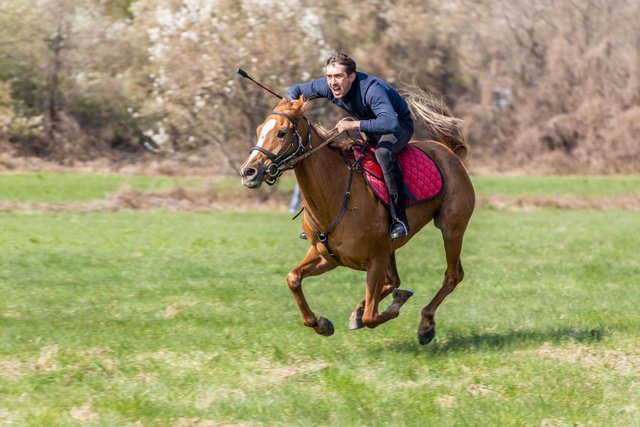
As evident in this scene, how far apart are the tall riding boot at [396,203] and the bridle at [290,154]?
0.73 metres

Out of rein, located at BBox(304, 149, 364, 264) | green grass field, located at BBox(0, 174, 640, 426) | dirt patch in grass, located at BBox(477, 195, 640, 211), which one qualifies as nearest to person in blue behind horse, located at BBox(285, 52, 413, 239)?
rein, located at BBox(304, 149, 364, 264)

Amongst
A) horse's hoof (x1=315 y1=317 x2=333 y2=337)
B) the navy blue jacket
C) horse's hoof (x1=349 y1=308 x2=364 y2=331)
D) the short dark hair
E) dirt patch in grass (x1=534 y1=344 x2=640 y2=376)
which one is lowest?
horse's hoof (x1=315 y1=317 x2=333 y2=337)

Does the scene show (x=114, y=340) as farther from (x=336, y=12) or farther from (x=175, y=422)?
(x=336, y=12)

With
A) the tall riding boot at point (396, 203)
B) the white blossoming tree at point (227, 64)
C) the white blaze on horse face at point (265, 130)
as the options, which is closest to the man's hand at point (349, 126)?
the tall riding boot at point (396, 203)

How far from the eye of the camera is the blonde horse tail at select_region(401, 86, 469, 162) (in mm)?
10875

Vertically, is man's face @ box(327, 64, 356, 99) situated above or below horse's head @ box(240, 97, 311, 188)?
above

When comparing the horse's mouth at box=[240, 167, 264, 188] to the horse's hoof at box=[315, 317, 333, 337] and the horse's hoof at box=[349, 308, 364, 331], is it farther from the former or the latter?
the horse's hoof at box=[349, 308, 364, 331]

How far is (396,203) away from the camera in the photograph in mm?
9305

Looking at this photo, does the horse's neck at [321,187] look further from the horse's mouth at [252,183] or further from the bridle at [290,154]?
the horse's mouth at [252,183]

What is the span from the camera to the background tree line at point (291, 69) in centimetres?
3344

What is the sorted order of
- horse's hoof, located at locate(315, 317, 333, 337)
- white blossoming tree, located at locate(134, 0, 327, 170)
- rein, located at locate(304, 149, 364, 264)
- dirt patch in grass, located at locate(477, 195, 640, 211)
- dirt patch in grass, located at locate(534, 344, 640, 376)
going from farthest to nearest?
white blossoming tree, located at locate(134, 0, 327, 170)
dirt patch in grass, located at locate(477, 195, 640, 211)
horse's hoof, located at locate(315, 317, 333, 337)
rein, located at locate(304, 149, 364, 264)
dirt patch in grass, located at locate(534, 344, 640, 376)

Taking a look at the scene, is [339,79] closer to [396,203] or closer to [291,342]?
[396,203]

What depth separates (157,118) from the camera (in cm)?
3803

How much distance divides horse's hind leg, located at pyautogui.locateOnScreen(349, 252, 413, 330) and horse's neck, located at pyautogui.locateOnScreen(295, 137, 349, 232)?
1.03 metres
